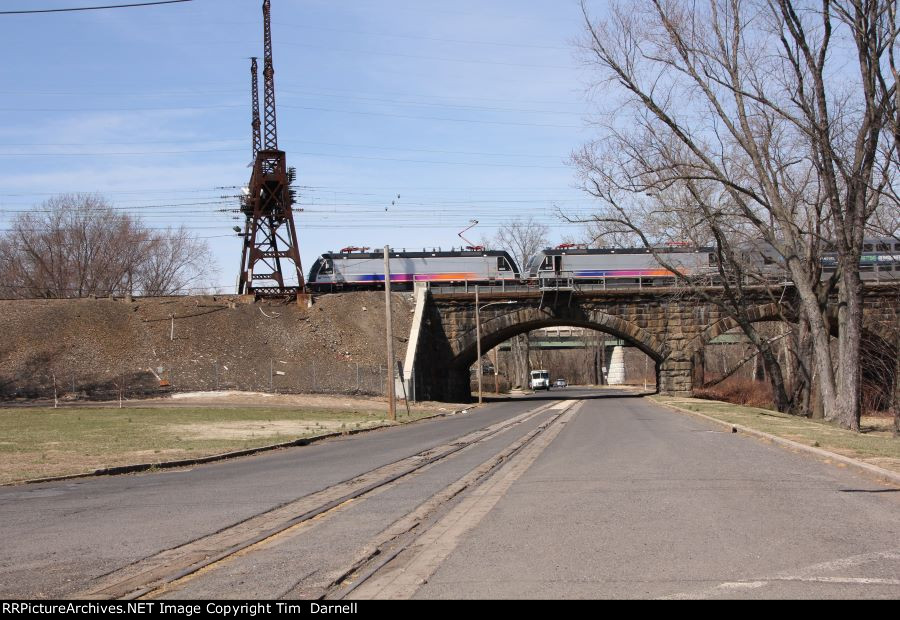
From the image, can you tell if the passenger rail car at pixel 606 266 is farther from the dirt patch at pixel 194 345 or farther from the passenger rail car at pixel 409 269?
the dirt patch at pixel 194 345

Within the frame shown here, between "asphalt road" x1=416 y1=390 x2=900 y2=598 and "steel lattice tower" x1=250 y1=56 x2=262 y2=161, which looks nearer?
"asphalt road" x1=416 y1=390 x2=900 y2=598

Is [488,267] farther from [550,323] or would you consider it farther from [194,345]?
[194,345]

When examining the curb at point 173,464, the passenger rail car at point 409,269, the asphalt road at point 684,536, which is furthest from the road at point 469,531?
the passenger rail car at point 409,269

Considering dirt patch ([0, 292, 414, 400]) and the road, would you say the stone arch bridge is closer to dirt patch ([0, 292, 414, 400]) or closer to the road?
dirt patch ([0, 292, 414, 400])

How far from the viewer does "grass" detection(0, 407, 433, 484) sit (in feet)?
55.5

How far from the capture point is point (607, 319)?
57.6m

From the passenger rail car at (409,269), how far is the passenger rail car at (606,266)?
2996 mm

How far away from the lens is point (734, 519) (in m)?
8.90

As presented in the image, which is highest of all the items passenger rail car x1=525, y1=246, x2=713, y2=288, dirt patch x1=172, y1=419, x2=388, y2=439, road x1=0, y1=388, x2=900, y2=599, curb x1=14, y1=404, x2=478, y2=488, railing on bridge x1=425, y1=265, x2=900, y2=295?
passenger rail car x1=525, y1=246, x2=713, y2=288

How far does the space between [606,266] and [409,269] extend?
14.7m

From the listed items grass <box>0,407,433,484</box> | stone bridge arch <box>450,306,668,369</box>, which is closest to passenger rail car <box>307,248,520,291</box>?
stone bridge arch <box>450,306,668,369</box>

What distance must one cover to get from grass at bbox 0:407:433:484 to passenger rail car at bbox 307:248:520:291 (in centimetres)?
2406

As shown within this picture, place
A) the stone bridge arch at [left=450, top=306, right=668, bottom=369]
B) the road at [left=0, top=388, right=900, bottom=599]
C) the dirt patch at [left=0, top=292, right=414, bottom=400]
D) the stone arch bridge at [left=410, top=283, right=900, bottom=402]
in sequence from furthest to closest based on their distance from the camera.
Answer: the stone bridge arch at [left=450, top=306, right=668, bottom=369] < the stone arch bridge at [left=410, top=283, right=900, bottom=402] < the dirt patch at [left=0, top=292, right=414, bottom=400] < the road at [left=0, top=388, right=900, bottom=599]

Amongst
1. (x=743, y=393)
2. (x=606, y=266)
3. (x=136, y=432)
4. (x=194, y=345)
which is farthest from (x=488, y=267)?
(x=136, y=432)
